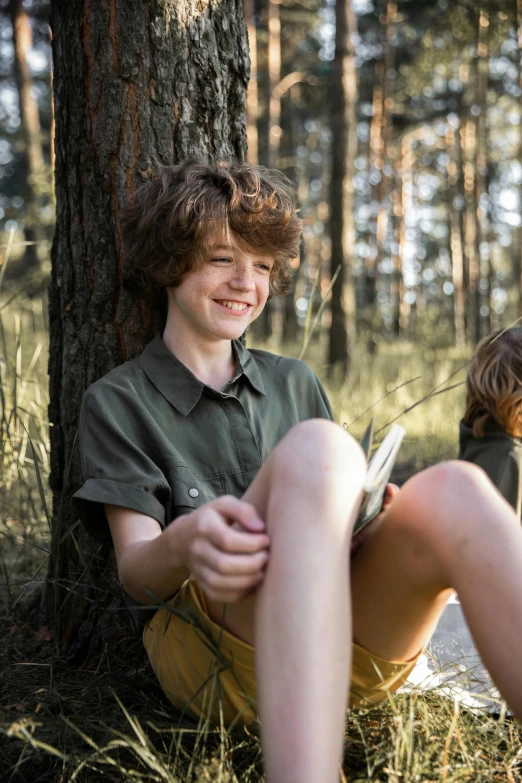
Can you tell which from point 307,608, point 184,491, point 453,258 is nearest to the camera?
point 307,608

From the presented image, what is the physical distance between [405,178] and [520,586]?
2136cm

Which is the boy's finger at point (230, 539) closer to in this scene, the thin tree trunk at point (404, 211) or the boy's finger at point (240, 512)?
the boy's finger at point (240, 512)

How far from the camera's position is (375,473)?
4.13ft

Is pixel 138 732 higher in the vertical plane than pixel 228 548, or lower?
lower

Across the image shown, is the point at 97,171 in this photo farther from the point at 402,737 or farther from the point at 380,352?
the point at 380,352

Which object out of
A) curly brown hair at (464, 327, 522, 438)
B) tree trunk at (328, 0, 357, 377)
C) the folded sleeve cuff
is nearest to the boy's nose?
the folded sleeve cuff

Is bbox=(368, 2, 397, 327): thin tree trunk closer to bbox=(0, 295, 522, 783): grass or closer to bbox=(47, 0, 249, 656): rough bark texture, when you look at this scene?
bbox=(47, 0, 249, 656): rough bark texture

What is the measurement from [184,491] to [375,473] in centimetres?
56

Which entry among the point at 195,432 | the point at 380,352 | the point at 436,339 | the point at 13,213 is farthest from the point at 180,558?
the point at 436,339

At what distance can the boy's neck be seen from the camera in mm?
1875

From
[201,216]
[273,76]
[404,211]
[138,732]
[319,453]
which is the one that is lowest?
→ [138,732]

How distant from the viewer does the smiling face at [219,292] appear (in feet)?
5.95

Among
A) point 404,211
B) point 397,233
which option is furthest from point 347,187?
point 404,211

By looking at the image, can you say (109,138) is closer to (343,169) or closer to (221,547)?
(221,547)
